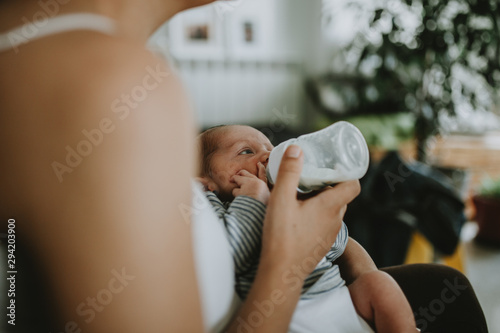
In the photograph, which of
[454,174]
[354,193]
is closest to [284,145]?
[354,193]

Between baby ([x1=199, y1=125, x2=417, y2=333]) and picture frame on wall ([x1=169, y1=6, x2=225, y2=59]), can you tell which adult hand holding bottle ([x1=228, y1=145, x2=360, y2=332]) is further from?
picture frame on wall ([x1=169, y1=6, x2=225, y2=59])

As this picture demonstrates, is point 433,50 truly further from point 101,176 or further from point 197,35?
point 101,176

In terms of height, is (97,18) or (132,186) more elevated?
(97,18)

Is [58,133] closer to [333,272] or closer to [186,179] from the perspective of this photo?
[186,179]

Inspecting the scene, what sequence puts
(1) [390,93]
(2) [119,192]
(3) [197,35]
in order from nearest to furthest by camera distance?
(2) [119,192] < (1) [390,93] < (3) [197,35]

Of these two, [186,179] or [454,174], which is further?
[454,174]

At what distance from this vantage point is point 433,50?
2.04 meters

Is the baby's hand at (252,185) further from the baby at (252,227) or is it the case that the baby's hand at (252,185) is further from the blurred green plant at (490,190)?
the blurred green plant at (490,190)

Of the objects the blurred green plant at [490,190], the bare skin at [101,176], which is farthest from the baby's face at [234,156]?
the blurred green plant at [490,190]

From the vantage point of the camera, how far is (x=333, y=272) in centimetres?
58

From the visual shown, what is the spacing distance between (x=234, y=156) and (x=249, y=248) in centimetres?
18

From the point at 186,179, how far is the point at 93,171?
82mm

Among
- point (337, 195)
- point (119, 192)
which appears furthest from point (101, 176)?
point (337, 195)

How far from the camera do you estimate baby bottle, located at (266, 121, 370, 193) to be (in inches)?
20.7
